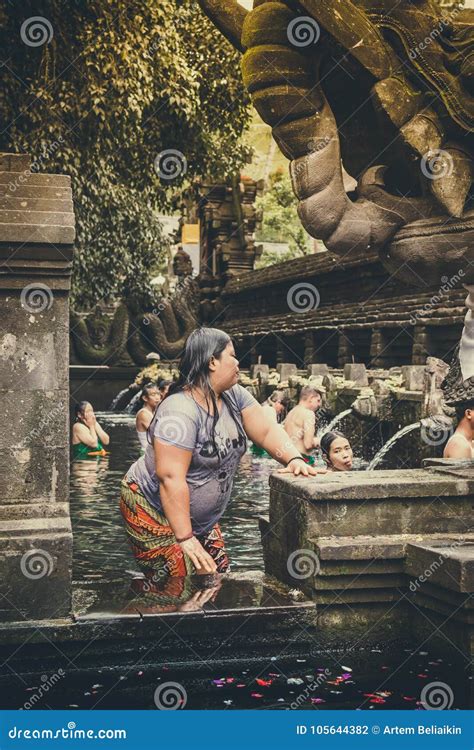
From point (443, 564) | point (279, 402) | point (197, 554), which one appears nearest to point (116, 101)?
point (279, 402)

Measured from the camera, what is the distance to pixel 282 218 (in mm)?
47594

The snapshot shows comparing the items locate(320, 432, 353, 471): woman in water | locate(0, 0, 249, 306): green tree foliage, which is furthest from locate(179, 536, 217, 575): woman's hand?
locate(0, 0, 249, 306): green tree foliage

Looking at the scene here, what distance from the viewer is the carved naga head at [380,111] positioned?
5.03m

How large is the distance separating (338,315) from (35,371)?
16866mm

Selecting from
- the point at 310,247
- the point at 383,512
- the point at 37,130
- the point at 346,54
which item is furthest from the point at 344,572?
the point at 310,247

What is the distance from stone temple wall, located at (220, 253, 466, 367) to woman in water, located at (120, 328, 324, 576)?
6.63 meters

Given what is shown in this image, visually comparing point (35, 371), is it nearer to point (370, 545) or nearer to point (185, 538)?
point (185, 538)

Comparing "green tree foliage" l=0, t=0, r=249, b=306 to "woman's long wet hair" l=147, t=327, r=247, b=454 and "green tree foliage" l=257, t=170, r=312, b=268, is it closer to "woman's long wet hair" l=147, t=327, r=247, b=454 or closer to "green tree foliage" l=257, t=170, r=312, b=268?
"woman's long wet hair" l=147, t=327, r=247, b=454

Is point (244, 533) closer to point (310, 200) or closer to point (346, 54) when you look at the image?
point (310, 200)

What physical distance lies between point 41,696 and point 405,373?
950 centimetres

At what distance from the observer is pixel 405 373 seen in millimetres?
12859

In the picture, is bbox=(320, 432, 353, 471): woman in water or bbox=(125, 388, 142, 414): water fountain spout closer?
bbox=(320, 432, 353, 471): woman in water

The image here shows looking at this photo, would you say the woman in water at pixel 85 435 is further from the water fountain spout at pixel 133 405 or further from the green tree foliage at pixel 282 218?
the green tree foliage at pixel 282 218

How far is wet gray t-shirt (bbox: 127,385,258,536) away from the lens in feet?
14.7
